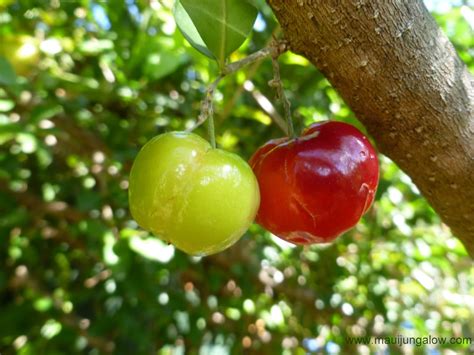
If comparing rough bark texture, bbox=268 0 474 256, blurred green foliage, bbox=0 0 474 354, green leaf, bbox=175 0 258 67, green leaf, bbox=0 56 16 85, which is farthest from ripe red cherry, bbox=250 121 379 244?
green leaf, bbox=0 56 16 85

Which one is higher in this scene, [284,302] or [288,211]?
[288,211]

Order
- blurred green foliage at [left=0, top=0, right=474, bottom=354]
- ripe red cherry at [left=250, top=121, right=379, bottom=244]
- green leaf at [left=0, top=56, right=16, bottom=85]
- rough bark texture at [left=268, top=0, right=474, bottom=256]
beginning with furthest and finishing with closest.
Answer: blurred green foliage at [left=0, top=0, right=474, bottom=354], green leaf at [left=0, top=56, right=16, bottom=85], ripe red cherry at [left=250, top=121, right=379, bottom=244], rough bark texture at [left=268, top=0, right=474, bottom=256]

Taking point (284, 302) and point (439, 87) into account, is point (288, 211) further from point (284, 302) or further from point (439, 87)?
point (284, 302)

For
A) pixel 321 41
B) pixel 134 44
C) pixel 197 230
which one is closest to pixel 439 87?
pixel 321 41

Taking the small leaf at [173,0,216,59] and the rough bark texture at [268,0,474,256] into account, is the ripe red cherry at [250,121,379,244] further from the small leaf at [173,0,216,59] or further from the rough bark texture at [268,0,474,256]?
the small leaf at [173,0,216,59]

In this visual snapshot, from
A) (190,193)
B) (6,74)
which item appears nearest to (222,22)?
(190,193)
